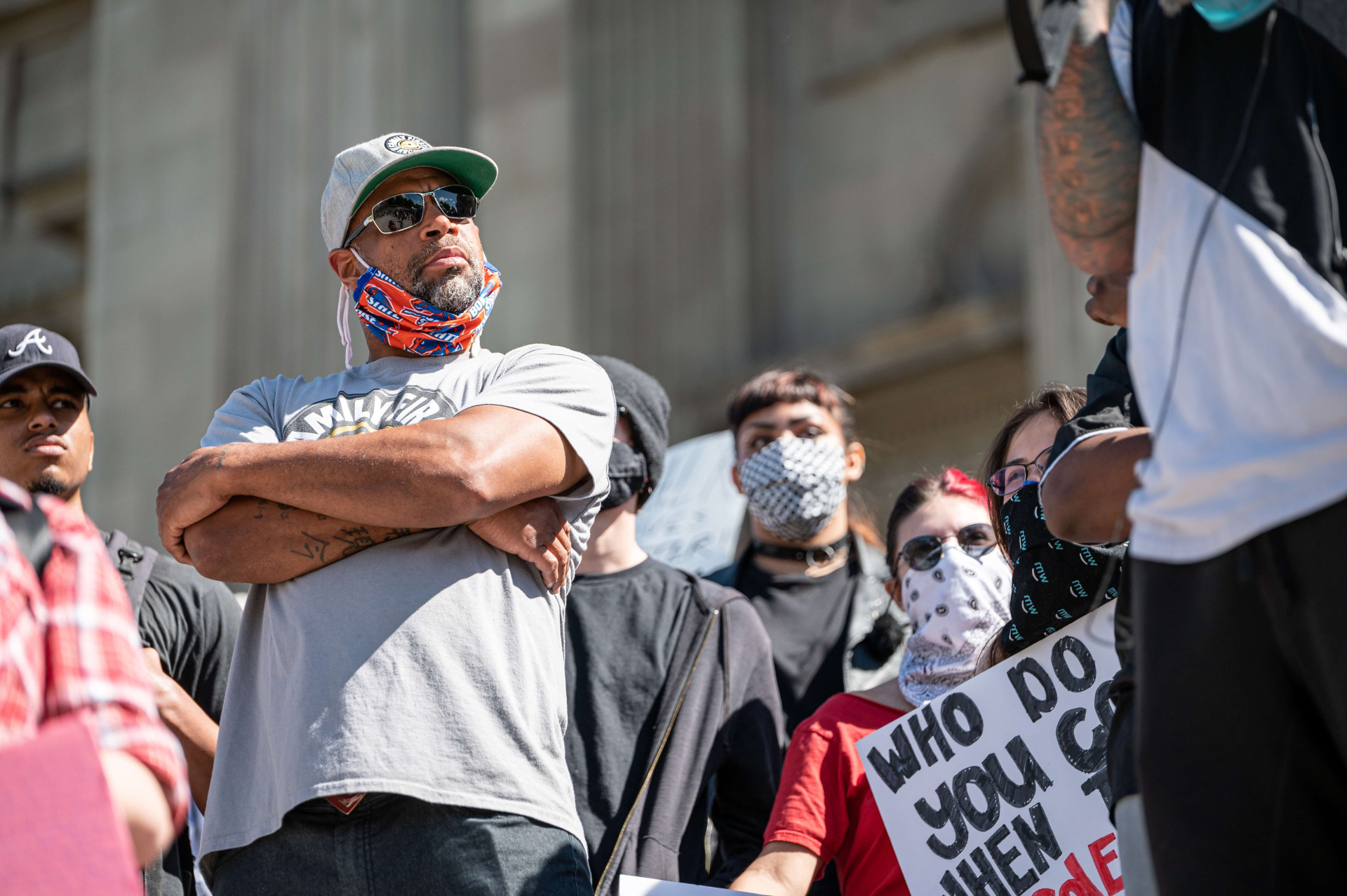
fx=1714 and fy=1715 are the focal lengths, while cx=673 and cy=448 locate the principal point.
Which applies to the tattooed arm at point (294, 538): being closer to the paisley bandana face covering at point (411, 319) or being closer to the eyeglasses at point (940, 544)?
the paisley bandana face covering at point (411, 319)

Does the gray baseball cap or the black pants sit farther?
the gray baseball cap

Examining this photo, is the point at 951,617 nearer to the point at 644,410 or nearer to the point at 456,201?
the point at 644,410

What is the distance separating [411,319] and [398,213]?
208 millimetres

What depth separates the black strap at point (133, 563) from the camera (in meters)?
3.52

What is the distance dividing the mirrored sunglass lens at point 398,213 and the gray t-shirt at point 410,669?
14.3 inches

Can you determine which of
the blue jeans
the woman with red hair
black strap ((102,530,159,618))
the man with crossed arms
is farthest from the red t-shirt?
black strap ((102,530,159,618))

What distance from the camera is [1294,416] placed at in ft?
5.93

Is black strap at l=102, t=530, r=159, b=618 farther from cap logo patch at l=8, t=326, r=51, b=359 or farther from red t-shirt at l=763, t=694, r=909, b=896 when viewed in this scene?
red t-shirt at l=763, t=694, r=909, b=896

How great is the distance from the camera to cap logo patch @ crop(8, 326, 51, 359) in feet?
12.6

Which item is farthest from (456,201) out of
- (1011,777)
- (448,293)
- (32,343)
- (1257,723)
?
(1257,723)

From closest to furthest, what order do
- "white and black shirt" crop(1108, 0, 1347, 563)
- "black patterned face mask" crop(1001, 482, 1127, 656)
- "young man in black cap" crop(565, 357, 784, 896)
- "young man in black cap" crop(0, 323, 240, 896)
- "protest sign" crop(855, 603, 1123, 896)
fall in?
"white and black shirt" crop(1108, 0, 1347, 563)
"black patterned face mask" crop(1001, 482, 1127, 656)
"protest sign" crop(855, 603, 1123, 896)
"young man in black cap" crop(0, 323, 240, 896)
"young man in black cap" crop(565, 357, 784, 896)

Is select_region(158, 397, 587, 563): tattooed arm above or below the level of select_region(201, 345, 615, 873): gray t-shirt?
above

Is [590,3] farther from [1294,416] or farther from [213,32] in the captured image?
[1294,416]

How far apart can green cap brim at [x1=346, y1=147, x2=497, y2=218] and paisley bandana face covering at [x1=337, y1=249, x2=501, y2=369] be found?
0.47 feet
